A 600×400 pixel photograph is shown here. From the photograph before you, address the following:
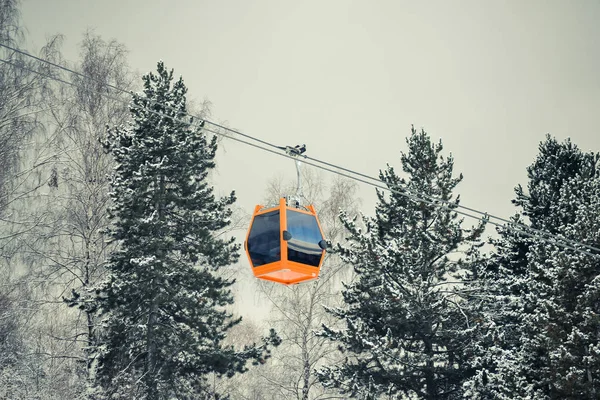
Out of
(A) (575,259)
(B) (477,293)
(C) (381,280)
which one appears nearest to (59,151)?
(C) (381,280)

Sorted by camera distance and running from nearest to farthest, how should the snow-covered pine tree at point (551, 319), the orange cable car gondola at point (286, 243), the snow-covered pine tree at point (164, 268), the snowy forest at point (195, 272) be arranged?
the orange cable car gondola at point (286, 243), the snow-covered pine tree at point (551, 319), the snowy forest at point (195, 272), the snow-covered pine tree at point (164, 268)

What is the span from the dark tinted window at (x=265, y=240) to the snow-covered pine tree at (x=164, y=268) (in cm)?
642

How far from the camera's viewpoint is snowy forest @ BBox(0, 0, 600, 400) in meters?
17.2

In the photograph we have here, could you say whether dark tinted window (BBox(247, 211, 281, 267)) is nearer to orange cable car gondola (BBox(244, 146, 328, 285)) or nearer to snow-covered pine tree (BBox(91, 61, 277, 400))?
orange cable car gondola (BBox(244, 146, 328, 285))

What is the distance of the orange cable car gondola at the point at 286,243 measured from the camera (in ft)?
37.2

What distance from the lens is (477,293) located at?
61.1ft

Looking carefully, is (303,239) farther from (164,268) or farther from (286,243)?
(164,268)

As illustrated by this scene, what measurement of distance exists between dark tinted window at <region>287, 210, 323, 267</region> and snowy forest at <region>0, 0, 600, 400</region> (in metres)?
6.17

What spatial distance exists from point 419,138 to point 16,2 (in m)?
14.0

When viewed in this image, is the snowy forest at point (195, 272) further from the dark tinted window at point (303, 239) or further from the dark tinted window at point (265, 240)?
the dark tinted window at point (303, 239)

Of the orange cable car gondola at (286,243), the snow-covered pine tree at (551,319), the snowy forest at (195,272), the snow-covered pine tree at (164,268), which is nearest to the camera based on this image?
the orange cable car gondola at (286,243)

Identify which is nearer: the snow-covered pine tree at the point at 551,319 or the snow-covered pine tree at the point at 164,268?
the snow-covered pine tree at the point at 551,319

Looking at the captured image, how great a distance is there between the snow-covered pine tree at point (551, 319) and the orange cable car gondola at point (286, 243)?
7678 mm

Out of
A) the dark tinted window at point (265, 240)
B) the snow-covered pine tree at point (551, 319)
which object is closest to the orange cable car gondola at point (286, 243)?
the dark tinted window at point (265, 240)
